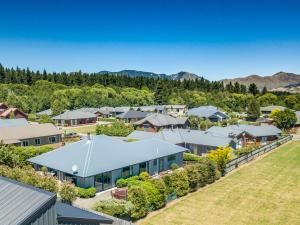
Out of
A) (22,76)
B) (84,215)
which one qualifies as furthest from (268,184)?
(22,76)

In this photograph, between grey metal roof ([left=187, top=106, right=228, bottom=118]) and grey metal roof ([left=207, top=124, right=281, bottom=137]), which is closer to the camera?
grey metal roof ([left=207, top=124, right=281, bottom=137])

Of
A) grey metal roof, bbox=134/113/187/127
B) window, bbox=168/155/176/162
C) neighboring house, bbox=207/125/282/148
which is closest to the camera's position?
window, bbox=168/155/176/162

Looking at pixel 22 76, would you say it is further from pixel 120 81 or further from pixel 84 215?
pixel 84 215

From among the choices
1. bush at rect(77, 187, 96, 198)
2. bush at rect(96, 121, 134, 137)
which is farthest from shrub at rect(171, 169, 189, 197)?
bush at rect(96, 121, 134, 137)

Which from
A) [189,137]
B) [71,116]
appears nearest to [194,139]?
[189,137]

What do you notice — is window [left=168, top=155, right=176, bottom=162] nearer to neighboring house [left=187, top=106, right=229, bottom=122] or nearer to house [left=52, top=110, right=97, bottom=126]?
house [left=52, top=110, right=97, bottom=126]

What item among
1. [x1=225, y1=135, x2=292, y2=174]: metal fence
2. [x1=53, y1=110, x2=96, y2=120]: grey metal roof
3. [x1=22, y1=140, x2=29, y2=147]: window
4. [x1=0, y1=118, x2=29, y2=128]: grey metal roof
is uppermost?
[x1=0, y1=118, x2=29, y2=128]: grey metal roof
